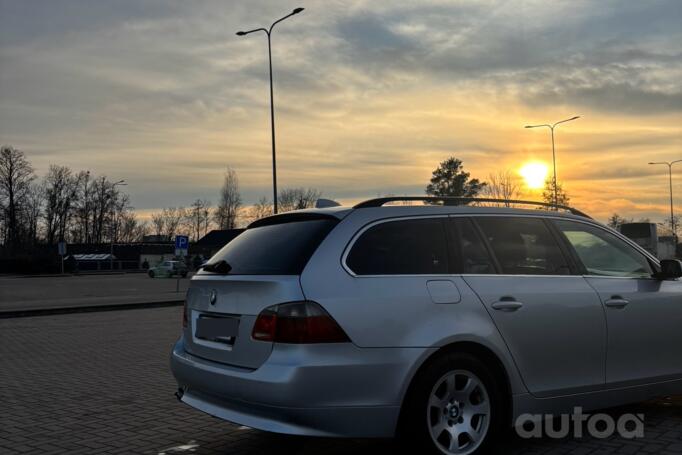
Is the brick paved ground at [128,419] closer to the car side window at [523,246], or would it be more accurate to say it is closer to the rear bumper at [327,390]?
the rear bumper at [327,390]

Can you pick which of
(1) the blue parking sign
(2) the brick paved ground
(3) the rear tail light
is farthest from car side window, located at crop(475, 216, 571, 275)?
(1) the blue parking sign

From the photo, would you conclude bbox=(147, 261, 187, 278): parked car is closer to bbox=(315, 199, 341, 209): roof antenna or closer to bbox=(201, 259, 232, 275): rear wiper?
bbox=(315, 199, 341, 209): roof antenna

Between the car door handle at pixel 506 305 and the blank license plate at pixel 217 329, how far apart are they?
1643mm

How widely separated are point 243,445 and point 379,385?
1576mm

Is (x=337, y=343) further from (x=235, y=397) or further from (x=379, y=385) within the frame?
(x=235, y=397)

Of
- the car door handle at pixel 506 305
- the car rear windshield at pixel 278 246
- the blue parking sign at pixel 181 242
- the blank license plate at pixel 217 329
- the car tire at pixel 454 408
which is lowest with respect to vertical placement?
the car tire at pixel 454 408

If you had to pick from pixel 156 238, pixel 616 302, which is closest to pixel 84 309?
pixel 616 302

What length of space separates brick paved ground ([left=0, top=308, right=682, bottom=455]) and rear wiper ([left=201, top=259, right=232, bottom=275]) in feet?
4.23

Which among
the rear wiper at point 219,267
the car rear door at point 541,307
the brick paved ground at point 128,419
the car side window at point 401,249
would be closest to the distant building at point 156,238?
the brick paved ground at point 128,419

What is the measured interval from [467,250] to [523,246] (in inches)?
22.3

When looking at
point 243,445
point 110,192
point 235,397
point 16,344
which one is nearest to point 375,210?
point 235,397

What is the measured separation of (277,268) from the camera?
397cm

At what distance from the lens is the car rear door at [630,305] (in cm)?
472

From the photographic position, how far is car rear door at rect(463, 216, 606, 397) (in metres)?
4.24
